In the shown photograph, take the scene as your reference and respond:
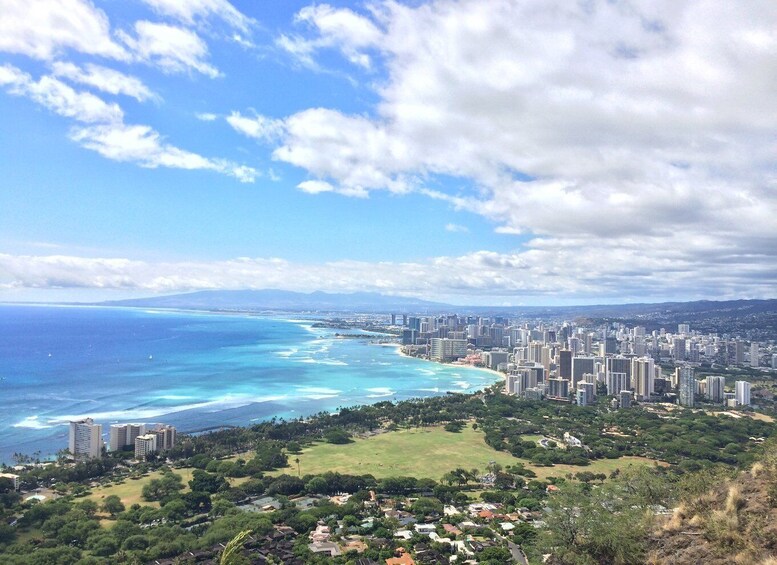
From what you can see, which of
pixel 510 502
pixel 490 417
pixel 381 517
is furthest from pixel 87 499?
pixel 490 417

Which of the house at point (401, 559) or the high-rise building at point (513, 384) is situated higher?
the house at point (401, 559)

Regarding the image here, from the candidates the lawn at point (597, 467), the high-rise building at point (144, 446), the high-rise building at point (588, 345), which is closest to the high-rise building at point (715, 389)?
the lawn at point (597, 467)

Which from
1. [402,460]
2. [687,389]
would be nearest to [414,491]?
[402,460]

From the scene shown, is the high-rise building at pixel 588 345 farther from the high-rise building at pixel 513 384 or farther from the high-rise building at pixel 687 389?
the high-rise building at pixel 513 384

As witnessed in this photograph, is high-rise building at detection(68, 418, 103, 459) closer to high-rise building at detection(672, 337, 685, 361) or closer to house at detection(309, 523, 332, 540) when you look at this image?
house at detection(309, 523, 332, 540)

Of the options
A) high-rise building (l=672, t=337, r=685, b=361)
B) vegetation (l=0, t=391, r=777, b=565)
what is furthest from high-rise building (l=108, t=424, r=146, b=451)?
high-rise building (l=672, t=337, r=685, b=361)

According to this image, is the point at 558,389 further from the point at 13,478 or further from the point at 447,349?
the point at 13,478
